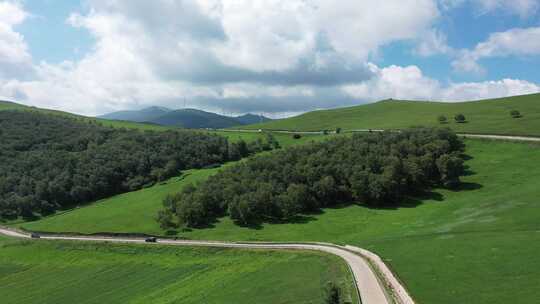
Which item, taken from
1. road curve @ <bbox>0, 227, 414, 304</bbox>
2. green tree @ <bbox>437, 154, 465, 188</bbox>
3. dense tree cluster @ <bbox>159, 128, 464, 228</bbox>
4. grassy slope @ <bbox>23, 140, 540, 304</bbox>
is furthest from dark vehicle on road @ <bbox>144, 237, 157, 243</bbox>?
green tree @ <bbox>437, 154, 465, 188</bbox>

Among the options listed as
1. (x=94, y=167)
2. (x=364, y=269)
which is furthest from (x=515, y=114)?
(x=94, y=167)

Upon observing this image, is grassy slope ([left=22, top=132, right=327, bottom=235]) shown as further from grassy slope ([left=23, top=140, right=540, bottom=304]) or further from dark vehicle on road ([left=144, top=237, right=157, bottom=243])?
dark vehicle on road ([left=144, top=237, right=157, bottom=243])

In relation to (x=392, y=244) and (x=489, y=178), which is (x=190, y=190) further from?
(x=489, y=178)

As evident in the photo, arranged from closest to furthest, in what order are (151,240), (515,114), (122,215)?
(151,240), (122,215), (515,114)

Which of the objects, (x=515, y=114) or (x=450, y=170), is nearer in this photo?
(x=450, y=170)

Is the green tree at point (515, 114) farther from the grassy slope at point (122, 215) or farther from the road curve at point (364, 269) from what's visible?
the road curve at point (364, 269)

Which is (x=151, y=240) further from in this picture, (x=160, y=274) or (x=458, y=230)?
(x=458, y=230)

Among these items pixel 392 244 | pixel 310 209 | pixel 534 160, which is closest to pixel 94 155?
pixel 310 209
